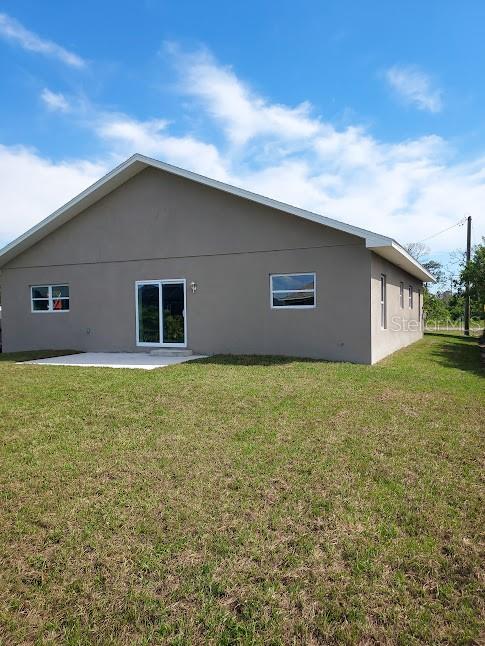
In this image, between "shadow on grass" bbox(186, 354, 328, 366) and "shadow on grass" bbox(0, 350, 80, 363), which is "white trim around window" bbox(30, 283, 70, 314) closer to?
"shadow on grass" bbox(0, 350, 80, 363)

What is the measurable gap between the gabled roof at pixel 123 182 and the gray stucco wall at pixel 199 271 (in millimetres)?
304

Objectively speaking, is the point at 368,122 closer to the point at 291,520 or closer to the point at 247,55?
the point at 247,55

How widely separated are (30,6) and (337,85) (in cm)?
715

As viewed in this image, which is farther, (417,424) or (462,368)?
(462,368)

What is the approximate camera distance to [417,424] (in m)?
5.62

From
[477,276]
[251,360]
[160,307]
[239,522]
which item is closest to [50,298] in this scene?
[160,307]

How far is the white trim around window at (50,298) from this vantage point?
14.2 metres

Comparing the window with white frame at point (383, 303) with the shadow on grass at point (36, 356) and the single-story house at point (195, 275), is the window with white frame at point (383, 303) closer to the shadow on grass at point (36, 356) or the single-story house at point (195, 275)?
the single-story house at point (195, 275)

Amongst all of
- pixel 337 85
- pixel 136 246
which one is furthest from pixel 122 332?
pixel 337 85

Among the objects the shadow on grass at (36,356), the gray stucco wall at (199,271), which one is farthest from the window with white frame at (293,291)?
the shadow on grass at (36,356)

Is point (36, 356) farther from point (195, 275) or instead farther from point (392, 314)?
point (392, 314)

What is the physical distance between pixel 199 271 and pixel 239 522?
9.54 metres

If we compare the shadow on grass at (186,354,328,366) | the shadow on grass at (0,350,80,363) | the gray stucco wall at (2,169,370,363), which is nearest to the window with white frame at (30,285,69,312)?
the gray stucco wall at (2,169,370,363)

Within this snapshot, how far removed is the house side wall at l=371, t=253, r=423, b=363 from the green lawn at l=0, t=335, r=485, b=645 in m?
4.71
